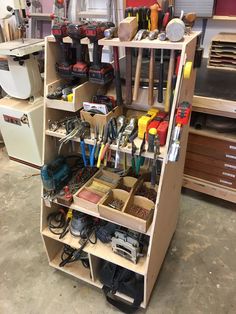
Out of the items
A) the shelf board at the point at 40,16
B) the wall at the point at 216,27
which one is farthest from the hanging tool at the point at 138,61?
the shelf board at the point at 40,16

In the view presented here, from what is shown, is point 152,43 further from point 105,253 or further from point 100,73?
point 105,253

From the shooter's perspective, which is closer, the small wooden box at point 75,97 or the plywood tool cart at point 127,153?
the plywood tool cart at point 127,153

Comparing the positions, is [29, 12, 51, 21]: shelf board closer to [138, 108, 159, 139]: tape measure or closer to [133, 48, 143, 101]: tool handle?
[133, 48, 143, 101]: tool handle

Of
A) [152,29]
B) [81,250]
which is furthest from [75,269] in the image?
[152,29]

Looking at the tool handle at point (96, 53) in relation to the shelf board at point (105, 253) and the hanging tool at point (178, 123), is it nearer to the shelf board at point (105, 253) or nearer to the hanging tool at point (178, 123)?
the hanging tool at point (178, 123)

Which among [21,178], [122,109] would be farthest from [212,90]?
[21,178]

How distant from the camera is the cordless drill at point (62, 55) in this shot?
1060mm

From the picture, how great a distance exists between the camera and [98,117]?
1152 millimetres

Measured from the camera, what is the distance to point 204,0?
179 cm

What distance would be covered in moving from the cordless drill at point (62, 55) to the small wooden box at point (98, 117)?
7.3 inches

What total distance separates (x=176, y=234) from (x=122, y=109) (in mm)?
1015

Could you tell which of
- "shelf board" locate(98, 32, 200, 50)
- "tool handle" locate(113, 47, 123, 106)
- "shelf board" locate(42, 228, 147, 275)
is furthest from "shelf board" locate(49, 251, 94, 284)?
"shelf board" locate(98, 32, 200, 50)

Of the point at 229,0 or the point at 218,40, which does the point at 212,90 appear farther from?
the point at 229,0

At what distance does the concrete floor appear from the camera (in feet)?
4.71
